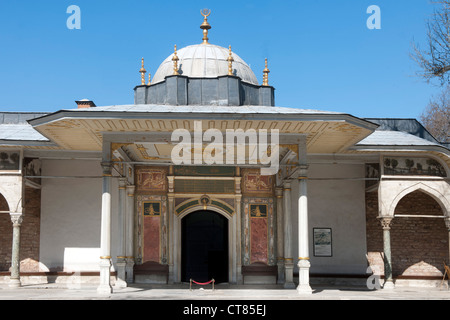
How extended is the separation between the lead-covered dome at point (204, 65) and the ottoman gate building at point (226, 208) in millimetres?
67

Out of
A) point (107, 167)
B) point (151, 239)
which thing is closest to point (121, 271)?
point (151, 239)

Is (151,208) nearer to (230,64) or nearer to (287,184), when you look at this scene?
(287,184)

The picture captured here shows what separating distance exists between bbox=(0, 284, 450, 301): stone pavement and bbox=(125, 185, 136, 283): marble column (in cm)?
73

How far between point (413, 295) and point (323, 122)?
15.5 feet

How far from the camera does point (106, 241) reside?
13828 millimetres

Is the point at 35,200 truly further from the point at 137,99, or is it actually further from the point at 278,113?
the point at 278,113

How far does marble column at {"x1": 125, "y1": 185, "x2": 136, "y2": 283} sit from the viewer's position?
17.3m

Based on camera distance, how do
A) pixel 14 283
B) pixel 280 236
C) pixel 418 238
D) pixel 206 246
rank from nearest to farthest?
pixel 14 283
pixel 280 236
pixel 418 238
pixel 206 246

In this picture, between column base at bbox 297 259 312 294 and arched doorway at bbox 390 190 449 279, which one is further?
arched doorway at bbox 390 190 449 279

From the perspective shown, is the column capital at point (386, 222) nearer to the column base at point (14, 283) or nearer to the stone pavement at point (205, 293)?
the stone pavement at point (205, 293)

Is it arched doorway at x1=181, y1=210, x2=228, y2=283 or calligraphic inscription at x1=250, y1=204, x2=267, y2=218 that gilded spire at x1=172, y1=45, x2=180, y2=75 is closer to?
arched doorway at x1=181, y1=210, x2=228, y2=283

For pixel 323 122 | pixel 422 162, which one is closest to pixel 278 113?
pixel 323 122

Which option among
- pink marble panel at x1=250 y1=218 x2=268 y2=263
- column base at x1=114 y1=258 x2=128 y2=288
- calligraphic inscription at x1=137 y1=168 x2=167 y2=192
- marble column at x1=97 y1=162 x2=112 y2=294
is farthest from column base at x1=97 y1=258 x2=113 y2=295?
pink marble panel at x1=250 y1=218 x2=268 y2=263

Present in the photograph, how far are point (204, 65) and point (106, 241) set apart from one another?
7.02m
